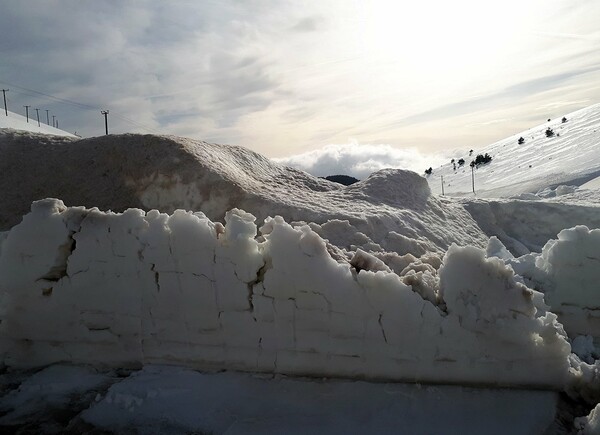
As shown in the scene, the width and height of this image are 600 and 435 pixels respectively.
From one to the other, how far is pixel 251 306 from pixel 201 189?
4.80 metres

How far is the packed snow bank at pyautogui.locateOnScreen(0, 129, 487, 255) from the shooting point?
757 cm

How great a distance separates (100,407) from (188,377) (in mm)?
629

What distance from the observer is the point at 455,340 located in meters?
3.20

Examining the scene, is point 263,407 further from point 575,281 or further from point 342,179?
point 342,179

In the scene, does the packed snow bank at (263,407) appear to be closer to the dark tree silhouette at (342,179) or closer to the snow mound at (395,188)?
the snow mound at (395,188)

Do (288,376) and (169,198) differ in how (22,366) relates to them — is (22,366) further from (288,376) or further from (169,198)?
(169,198)

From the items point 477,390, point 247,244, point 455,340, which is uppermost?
point 247,244

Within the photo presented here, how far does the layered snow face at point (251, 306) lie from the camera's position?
3.20m

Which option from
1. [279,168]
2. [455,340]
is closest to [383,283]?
[455,340]

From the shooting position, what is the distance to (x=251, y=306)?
11.2 ft

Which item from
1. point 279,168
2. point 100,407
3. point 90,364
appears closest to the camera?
point 100,407

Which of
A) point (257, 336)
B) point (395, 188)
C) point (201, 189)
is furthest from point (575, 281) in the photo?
point (201, 189)

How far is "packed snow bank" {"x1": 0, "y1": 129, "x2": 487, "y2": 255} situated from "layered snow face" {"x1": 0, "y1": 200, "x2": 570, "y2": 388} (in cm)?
341

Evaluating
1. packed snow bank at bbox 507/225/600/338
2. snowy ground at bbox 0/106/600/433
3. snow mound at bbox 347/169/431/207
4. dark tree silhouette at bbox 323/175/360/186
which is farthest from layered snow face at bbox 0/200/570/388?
dark tree silhouette at bbox 323/175/360/186
